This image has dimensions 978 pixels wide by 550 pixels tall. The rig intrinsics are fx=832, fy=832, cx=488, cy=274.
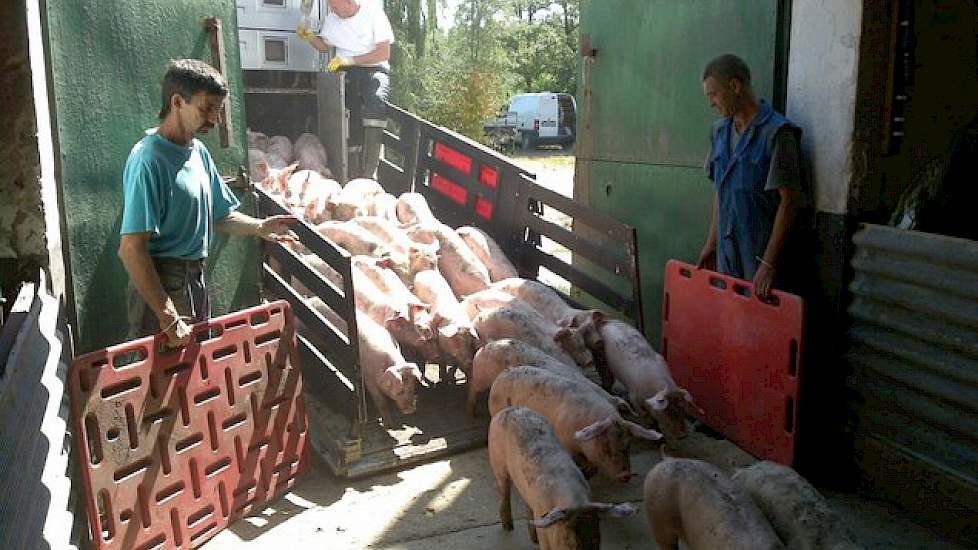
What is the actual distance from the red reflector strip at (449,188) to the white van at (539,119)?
24.5m

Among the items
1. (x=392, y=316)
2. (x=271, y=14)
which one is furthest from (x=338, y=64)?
(x=392, y=316)

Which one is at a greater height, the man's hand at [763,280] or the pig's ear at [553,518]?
the man's hand at [763,280]

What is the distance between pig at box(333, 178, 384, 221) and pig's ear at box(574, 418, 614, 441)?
388 cm

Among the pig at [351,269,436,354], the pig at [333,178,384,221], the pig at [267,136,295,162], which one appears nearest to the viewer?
the pig at [351,269,436,354]

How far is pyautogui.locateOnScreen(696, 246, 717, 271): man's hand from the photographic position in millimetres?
5234

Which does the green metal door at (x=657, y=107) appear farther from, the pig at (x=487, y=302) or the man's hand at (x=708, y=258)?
the pig at (x=487, y=302)

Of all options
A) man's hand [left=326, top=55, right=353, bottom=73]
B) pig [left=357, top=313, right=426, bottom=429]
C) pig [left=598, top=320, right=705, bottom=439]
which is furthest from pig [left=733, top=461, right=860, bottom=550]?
man's hand [left=326, top=55, right=353, bottom=73]

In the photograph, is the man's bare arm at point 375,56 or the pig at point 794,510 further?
the man's bare arm at point 375,56

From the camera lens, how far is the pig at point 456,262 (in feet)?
20.4

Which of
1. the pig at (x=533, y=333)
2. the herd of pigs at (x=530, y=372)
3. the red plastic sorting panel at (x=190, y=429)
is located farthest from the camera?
the pig at (x=533, y=333)

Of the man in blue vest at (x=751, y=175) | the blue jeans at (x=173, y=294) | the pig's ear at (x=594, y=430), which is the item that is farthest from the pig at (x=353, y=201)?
the pig's ear at (x=594, y=430)

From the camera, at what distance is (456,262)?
6312 mm

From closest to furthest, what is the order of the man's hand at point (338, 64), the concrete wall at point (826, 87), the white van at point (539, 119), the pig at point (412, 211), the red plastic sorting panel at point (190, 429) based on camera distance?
1. the red plastic sorting panel at point (190, 429)
2. the concrete wall at point (826, 87)
3. the pig at point (412, 211)
4. the man's hand at point (338, 64)
5. the white van at point (539, 119)

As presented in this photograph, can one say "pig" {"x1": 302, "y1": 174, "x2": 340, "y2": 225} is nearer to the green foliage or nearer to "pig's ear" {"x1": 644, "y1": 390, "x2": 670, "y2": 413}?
"pig's ear" {"x1": 644, "y1": 390, "x2": 670, "y2": 413}
